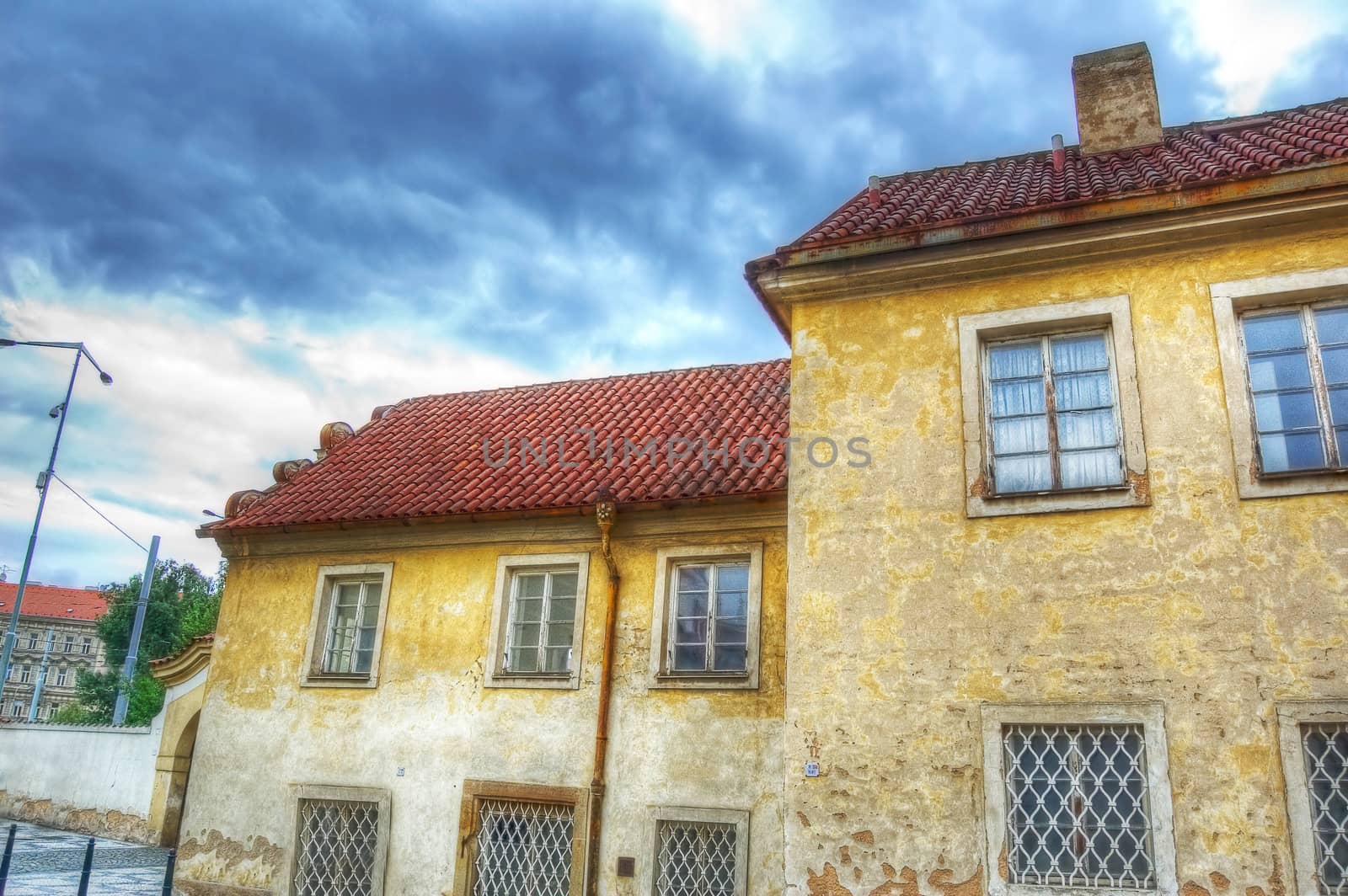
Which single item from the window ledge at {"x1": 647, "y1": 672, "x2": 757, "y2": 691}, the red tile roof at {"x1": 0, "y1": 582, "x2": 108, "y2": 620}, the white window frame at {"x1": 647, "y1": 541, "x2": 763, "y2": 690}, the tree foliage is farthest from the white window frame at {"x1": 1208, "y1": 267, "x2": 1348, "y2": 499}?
the red tile roof at {"x1": 0, "y1": 582, "x2": 108, "y2": 620}

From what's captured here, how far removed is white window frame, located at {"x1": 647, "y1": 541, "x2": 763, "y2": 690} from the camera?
10461 millimetres

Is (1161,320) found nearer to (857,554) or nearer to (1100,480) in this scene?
(1100,480)

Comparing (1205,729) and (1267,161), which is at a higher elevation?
(1267,161)

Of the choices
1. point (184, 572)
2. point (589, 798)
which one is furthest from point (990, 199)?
point (184, 572)

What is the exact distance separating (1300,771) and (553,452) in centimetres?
948

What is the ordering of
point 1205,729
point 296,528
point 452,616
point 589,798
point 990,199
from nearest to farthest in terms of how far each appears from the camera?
1. point 1205,729
2. point 990,199
3. point 589,798
4. point 452,616
5. point 296,528

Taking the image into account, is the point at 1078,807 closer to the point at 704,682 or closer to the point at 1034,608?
the point at 1034,608

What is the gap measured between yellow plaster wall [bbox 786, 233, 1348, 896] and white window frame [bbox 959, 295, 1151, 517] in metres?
0.09

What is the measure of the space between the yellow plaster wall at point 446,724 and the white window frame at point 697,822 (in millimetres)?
67

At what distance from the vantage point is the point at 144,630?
43500mm

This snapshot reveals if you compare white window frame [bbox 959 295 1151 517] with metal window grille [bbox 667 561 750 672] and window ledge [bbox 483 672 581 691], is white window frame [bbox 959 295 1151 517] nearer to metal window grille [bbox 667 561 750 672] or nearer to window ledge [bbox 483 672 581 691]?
metal window grille [bbox 667 561 750 672]

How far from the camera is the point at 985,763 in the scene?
7.15m

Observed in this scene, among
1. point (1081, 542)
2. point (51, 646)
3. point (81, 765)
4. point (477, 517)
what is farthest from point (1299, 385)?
point (51, 646)

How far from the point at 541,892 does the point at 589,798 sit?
4.07ft
